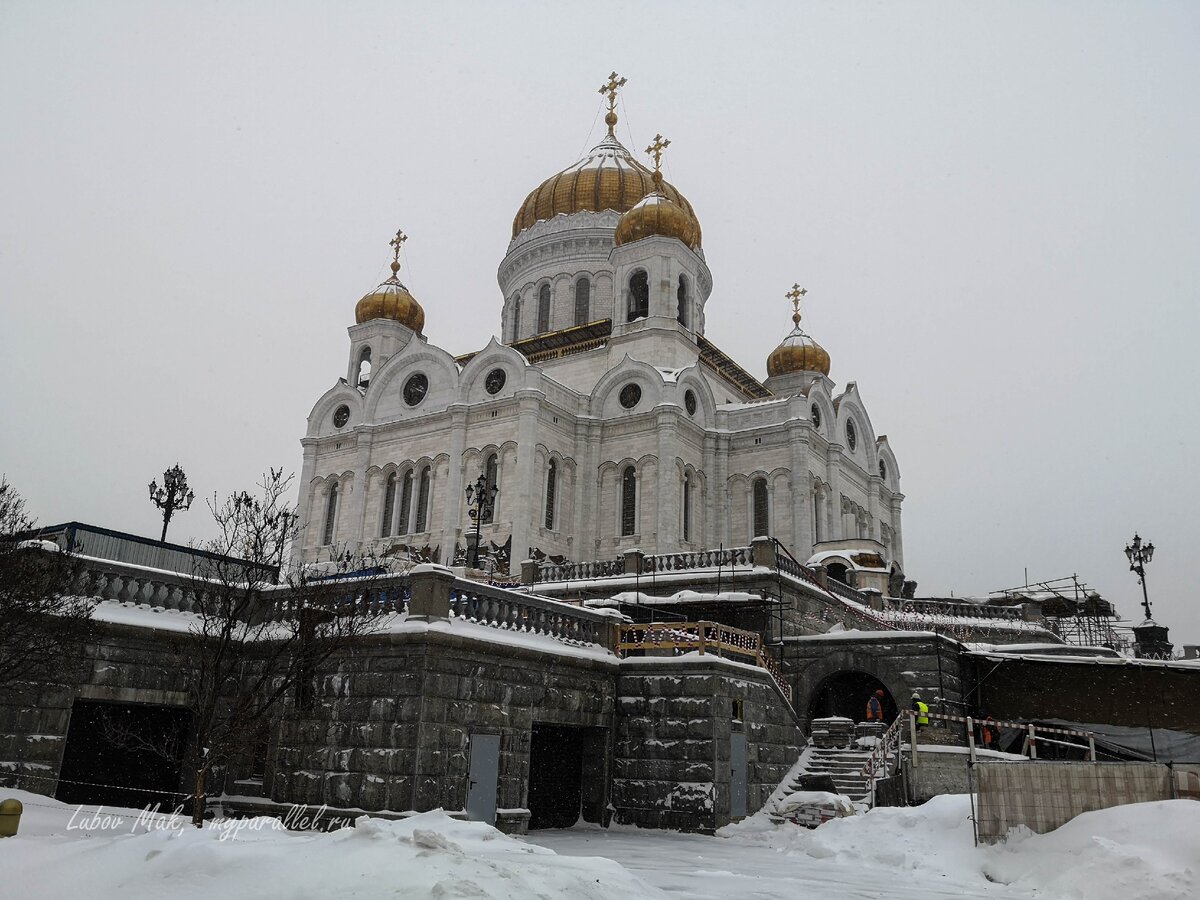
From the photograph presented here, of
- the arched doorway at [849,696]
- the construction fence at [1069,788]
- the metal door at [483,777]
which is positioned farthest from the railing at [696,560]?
the construction fence at [1069,788]

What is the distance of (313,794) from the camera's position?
13.0m

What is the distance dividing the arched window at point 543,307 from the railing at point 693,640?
29.7 m

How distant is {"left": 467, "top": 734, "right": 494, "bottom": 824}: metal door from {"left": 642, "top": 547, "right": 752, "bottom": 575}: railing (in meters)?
9.99

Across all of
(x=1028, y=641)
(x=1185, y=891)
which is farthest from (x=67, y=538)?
(x=1028, y=641)

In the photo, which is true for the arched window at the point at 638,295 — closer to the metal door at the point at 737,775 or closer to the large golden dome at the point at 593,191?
the large golden dome at the point at 593,191

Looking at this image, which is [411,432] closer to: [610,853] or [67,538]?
[67,538]

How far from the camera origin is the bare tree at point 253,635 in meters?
11.4

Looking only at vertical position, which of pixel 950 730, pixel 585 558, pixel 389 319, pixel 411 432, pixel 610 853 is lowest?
pixel 610 853

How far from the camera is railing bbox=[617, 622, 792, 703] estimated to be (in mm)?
16562

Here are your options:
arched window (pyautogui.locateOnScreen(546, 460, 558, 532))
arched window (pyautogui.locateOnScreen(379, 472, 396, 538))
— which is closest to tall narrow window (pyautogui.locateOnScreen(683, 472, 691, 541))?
arched window (pyautogui.locateOnScreen(546, 460, 558, 532))

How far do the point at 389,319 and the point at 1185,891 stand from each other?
40489 mm

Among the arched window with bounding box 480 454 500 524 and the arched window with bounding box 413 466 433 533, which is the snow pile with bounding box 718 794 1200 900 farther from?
the arched window with bounding box 413 466 433 533

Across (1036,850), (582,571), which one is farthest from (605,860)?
(582,571)

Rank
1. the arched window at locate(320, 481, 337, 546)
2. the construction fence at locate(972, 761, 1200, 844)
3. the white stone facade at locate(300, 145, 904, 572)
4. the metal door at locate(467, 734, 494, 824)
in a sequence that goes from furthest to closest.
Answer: the arched window at locate(320, 481, 337, 546) → the white stone facade at locate(300, 145, 904, 572) → the metal door at locate(467, 734, 494, 824) → the construction fence at locate(972, 761, 1200, 844)
